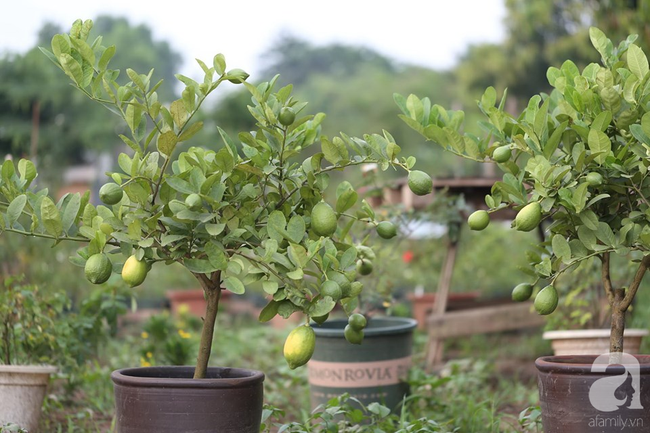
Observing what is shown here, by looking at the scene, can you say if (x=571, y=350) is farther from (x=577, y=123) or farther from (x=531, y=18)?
(x=531, y=18)

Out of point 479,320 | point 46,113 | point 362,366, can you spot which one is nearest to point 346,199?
point 362,366

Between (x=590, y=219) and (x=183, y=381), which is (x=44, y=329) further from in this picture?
(x=590, y=219)

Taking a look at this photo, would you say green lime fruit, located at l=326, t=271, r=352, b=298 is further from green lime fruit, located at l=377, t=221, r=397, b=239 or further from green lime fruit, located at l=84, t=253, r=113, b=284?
green lime fruit, located at l=84, t=253, r=113, b=284

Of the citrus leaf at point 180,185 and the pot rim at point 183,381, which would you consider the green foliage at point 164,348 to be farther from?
the citrus leaf at point 180,185

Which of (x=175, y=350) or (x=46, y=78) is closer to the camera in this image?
(x=175, y=350)

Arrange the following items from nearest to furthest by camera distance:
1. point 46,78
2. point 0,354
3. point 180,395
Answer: point 180,395 < point 0,354 < point 46,78

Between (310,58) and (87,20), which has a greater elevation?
(310,58)

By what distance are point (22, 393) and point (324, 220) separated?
1429 millimetres

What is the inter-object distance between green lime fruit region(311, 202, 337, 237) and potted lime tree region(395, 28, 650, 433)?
397mm

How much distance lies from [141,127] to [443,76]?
29.7 metres

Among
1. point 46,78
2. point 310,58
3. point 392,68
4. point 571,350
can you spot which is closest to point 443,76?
point 392,68

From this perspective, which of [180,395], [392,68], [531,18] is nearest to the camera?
[180,395]

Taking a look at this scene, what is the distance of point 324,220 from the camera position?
1.77 m

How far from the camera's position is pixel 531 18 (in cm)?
1432
